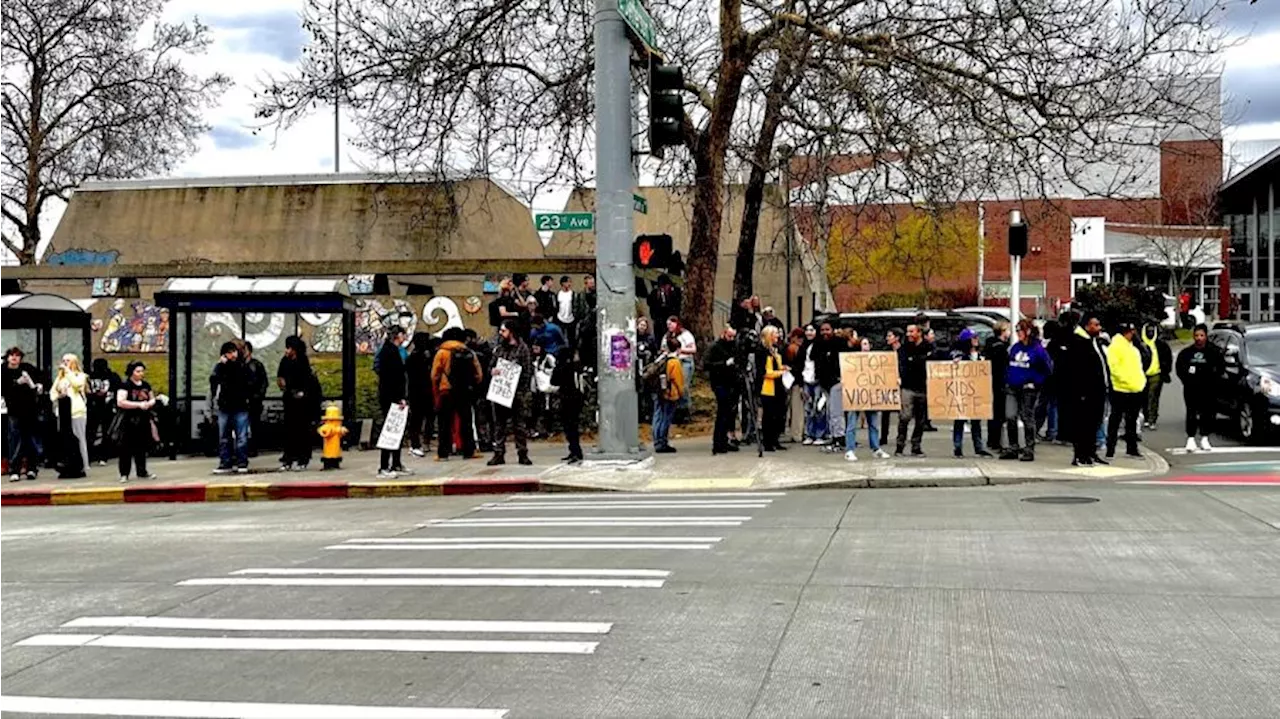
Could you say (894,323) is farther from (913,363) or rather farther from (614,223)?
(614,223)

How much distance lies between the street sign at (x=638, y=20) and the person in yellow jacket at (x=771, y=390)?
4.37 metres

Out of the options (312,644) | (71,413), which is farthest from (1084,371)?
(71,413)

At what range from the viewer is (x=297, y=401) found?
16531mm

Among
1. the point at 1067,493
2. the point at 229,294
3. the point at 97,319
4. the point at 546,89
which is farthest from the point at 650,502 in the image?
the point at 97,319

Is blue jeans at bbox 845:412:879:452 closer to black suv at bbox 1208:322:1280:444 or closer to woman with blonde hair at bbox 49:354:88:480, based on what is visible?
black suv at bbox 1208:322:1280:444

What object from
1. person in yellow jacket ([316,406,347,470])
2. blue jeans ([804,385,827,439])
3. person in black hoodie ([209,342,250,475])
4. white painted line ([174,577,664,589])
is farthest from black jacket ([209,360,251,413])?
blue jeans ([804,385,827,439])

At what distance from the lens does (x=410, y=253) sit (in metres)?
31.0

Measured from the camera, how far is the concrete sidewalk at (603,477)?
14.3m

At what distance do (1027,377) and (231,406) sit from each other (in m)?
10.8

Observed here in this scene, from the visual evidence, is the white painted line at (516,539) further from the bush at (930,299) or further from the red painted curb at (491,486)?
the bush at (930,299)

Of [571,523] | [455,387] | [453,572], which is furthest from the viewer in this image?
[455,387]

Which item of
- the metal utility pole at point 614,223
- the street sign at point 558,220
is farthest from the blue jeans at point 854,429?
the street sign at point 558,220

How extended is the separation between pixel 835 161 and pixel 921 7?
2.78 metres

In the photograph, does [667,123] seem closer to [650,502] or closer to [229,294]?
[650,502]
